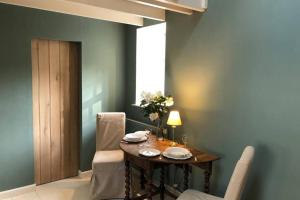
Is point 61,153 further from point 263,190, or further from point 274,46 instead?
point 274,46

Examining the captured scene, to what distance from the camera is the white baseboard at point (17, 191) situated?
3.00 m

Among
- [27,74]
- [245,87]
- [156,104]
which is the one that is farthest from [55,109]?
[245,87]

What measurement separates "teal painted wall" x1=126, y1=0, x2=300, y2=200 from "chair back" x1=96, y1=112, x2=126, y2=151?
3.13 ft

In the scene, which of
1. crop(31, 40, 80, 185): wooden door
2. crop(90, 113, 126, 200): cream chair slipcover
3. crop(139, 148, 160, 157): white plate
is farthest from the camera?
crop(31, 40, 80, 185): wooden door

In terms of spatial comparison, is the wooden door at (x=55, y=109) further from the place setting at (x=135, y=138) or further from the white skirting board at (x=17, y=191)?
the place setting at (x=135, y=138)

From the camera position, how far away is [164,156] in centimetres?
237

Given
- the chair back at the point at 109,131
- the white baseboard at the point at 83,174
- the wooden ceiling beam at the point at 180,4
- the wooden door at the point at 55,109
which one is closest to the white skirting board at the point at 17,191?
the wooden door at the point at 55,109

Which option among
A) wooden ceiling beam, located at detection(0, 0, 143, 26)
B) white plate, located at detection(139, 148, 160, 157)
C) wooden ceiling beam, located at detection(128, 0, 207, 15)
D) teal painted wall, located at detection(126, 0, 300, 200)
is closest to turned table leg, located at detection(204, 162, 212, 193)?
teal painted wall, located at detection(126, 0, 300, 200)

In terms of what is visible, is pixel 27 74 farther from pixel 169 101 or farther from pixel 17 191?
pixel 169 101

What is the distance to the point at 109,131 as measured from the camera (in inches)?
130

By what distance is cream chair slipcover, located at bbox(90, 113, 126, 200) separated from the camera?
2969 mm

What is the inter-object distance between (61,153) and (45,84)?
1.08 meters

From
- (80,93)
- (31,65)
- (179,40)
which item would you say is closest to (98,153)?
(80,93)

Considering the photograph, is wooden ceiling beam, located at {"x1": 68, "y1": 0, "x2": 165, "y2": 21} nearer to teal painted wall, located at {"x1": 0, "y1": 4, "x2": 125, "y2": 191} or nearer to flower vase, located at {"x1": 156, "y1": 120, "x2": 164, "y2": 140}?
teal painted wall, located at {"x1": 0, "y1": 4, "x2": 125, "y2": 191}
